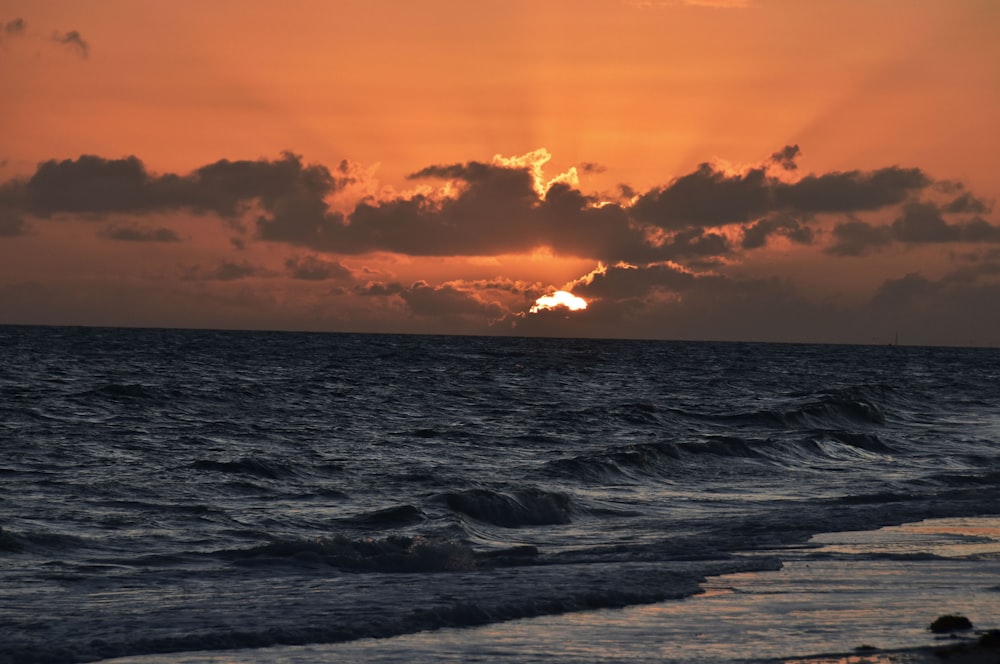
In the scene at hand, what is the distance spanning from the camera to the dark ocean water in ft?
41.3

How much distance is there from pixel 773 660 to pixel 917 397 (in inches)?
2402

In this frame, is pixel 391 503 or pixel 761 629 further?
pixel 391 503

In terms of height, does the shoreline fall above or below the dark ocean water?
above

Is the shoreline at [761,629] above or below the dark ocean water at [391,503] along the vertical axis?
above

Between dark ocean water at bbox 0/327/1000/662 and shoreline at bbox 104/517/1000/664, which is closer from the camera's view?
shoreline at bbox 104/517/1000/664

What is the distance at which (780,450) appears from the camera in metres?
33.3

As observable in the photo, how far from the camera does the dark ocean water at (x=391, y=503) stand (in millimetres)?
12602

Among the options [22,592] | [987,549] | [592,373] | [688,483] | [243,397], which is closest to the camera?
[22,592]

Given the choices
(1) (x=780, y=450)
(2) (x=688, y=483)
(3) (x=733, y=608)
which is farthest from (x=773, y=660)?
(1) (x=780, y=450)

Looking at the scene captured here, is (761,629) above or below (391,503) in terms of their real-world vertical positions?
above

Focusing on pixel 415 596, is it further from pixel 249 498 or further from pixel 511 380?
pixel 511 380

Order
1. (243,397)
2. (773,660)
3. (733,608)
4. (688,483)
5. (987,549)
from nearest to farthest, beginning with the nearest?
(773,660) < (733,608) < (987,549) < (688,483) < (243,397)

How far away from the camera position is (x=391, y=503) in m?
21.6

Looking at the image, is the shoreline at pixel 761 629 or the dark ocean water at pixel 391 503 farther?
the dark ocean water at pixel 391 503
